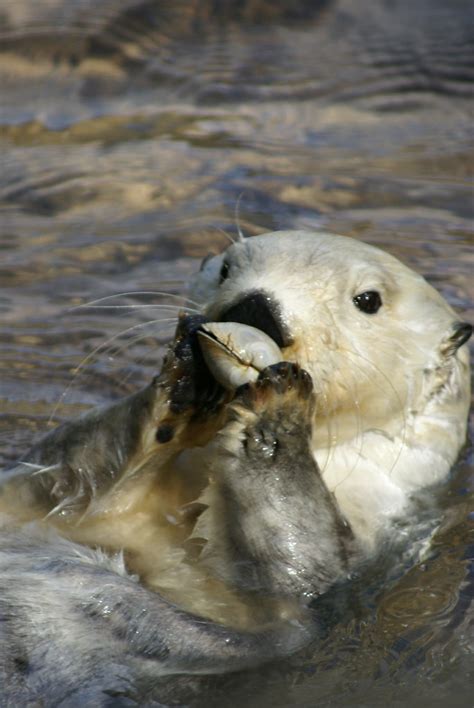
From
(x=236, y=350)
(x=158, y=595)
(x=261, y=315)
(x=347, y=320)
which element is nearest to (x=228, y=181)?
(x=347, y=320)

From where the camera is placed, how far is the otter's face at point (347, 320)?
3.95 meters

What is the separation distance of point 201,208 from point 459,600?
3675 millimetres

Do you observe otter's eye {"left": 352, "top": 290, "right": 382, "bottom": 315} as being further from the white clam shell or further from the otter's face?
the white clam shell

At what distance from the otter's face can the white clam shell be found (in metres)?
0.16

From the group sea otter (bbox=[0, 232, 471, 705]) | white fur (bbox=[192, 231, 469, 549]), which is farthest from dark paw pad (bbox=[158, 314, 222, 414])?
white fur (bbox=[192, 231, 469, 549])

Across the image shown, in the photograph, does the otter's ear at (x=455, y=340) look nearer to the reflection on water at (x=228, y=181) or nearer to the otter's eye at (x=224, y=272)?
the reflection on water at (x=228, y=181)

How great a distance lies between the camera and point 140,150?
26.3 ft

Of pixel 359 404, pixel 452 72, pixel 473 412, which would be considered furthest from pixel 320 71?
pixel 359 404

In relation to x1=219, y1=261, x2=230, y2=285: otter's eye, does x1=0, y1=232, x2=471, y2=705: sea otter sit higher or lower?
lower

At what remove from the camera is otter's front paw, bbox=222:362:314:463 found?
143 inches

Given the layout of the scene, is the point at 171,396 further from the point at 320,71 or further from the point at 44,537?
the point at 320,71

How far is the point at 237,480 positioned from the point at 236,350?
0.38 meters

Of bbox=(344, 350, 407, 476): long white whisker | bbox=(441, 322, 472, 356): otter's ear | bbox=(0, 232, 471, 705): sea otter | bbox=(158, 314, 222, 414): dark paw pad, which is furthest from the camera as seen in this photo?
bbox=(441, 322, 472, 356): otter's ear

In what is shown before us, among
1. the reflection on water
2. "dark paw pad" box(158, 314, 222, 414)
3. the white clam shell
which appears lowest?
the reflection on water
